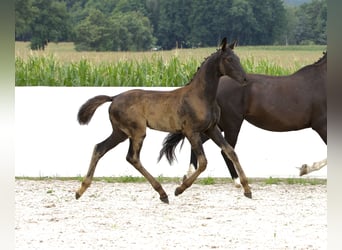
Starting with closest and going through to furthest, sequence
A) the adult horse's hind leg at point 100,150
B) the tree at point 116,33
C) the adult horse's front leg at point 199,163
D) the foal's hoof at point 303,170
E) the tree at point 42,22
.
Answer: the adult horse's front leg at point 199,163, the adult horse's hind leg at point 100,150, the foal's hoof at point 303,170, the tree at point 116,33, the tree at point 42,22

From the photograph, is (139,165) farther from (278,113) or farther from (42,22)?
(42,22)

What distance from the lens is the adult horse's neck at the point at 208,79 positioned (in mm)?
6531

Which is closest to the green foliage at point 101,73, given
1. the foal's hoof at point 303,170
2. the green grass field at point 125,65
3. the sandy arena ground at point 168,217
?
the green grass field at point 125,65

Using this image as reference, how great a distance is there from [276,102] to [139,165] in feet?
6.30

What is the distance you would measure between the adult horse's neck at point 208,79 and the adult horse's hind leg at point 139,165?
708 millimetres

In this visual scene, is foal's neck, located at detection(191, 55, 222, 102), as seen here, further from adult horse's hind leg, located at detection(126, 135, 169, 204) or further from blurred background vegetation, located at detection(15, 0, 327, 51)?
blurred background vegetation, located at detection(15, 0, 327, 51)

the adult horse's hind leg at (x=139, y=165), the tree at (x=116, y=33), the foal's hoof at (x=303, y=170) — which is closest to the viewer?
the adult horse's hind leg at (x=139, y=165)

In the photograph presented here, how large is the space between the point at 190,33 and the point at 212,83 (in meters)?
4.49

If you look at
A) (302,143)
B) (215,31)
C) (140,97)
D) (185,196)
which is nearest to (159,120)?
(140,97)

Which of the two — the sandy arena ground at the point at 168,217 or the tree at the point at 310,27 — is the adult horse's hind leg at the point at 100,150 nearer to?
the sandy arena ground at the point at 168,217

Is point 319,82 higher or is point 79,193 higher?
point 319,82

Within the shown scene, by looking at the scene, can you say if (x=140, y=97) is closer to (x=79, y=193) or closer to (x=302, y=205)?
(x=79, y=193)

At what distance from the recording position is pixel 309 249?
13.9 ft

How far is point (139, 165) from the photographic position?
21.1ft
